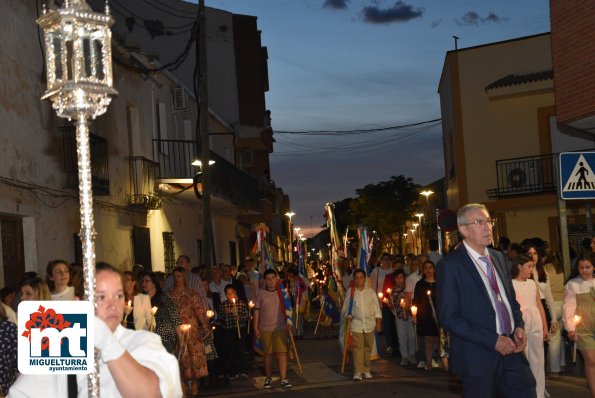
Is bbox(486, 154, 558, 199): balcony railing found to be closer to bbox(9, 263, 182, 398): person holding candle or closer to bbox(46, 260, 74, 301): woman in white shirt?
bbox(46, 260, 74, 301): woman in white shirt

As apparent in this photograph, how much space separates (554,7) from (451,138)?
710 inches

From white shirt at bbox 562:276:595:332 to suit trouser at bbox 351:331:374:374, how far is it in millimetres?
5163

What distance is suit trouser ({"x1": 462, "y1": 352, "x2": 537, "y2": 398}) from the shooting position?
702 cm

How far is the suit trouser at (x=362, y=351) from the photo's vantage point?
50.7 feet

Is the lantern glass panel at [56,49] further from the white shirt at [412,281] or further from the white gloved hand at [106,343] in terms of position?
the white shirt at [412,281]

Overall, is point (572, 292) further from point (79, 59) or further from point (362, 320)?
point (79, 59)

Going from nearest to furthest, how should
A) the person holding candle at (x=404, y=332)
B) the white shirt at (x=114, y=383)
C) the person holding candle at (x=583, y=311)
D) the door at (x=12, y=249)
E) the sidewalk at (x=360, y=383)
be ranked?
the white shirt at (x=114, y=383)
the person holding candle at (x=583, y=311)
the sidewalk at (x=360, y=383)
the door at (x=12, y=249)
the person holding candle at (x=404, y=332)

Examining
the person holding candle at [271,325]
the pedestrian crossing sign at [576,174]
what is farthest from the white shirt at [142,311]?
the pedestrian crossing sign at [576,174]

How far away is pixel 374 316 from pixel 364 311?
0.64 ft

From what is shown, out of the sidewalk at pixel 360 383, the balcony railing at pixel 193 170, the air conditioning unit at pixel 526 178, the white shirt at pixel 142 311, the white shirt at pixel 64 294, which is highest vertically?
the balcony railing at pixel 193 170

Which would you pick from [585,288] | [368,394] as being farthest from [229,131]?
[585,288]

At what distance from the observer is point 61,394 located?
13.7 feet

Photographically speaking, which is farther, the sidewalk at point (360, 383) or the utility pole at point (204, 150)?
the utility pole at point (204, 150)

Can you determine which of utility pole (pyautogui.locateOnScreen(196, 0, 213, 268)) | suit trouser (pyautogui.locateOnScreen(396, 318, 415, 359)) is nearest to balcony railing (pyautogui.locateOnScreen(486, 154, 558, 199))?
utility pole (pyautogui.locateOnScreen(196, 0, 213, 268))
